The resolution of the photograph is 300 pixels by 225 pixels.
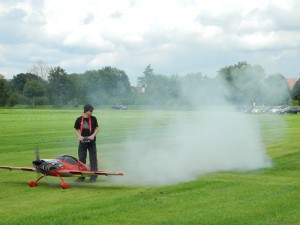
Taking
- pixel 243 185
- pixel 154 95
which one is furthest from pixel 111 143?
pixel 243 185

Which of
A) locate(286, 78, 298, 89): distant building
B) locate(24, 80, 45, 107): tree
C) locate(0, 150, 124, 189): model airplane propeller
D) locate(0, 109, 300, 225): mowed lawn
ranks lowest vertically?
locate(0, 109, 300, 225): mowed lawn

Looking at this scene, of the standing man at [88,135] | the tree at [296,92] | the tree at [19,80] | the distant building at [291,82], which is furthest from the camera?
the tree at [19,80]

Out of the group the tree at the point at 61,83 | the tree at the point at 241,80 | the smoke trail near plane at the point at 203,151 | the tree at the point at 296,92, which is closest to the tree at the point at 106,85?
the smoke trail near plane at the point at 203,151

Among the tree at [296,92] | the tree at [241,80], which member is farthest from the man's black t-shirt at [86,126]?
the tree at [296,92]

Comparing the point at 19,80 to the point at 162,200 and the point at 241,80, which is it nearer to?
the point at 241,80

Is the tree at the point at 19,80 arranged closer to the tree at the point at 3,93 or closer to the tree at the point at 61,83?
the tree at the point at 3,93

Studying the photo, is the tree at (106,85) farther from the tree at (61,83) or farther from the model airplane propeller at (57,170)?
the model airplane propeller at (57,170)

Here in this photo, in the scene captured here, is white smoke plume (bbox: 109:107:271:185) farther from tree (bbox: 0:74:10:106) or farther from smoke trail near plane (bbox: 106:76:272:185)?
tree (bbox: 0:74:10:106)

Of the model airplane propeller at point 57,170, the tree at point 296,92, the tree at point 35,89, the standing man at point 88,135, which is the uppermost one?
the tree at point 35,89

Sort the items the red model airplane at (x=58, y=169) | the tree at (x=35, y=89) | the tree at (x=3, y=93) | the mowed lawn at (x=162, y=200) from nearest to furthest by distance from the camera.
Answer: the mowed lawn at (x=162, y=200)
the red model airplane at (x=58, y=169)
the tree at (x=35, y=89)
the tree at (x=3, y=93)

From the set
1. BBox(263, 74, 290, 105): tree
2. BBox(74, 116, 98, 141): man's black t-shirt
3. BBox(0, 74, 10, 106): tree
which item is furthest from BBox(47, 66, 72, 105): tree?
BBox(0, 74, 10, 106): tree

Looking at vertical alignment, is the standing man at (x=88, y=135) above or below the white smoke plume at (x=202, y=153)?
above

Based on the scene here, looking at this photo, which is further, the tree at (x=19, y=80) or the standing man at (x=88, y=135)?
the tree at (x=19, y=80)

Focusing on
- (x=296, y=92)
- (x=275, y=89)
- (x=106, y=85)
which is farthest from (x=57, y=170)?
(x=296, y=92)
